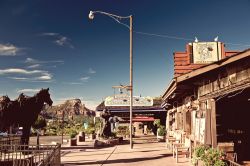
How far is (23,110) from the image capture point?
637 inches

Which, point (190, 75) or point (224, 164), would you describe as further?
point (190, 75)

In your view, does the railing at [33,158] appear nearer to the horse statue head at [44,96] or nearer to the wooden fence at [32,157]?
the wooden fence at [32,157]

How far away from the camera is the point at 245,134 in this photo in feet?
38.1

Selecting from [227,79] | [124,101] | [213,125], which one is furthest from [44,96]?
[124,101]

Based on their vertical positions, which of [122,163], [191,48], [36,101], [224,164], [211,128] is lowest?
[122,163]

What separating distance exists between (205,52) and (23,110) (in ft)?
42.7

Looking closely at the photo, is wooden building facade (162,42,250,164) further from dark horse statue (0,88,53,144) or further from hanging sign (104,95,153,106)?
hanging sign (104,95,153,106)

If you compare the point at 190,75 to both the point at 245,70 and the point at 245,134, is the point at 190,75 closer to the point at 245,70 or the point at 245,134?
the point at 245,70

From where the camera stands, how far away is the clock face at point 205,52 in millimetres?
20578

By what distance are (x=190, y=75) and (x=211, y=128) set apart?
6.80 feet

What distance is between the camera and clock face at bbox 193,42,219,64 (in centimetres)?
2058

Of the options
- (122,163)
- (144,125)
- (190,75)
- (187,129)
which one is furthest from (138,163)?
(144,125)

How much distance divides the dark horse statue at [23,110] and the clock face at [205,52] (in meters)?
10.6

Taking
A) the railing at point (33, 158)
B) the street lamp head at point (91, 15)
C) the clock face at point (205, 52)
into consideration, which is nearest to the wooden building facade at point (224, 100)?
the railing at point (33, 158)
